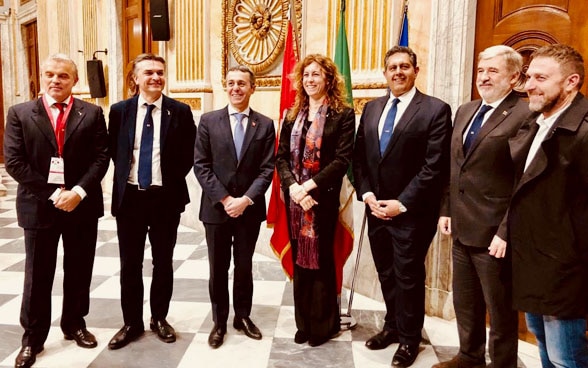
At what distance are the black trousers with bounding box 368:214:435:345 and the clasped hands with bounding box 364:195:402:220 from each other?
6 centimetres

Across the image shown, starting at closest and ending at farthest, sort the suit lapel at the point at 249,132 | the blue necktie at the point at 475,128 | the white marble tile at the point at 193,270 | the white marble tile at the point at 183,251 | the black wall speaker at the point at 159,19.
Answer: the blue necktie at the point at 475,128 < the suit lapel at the point at 249,132 < the white marble tile at the point at 193,270 < the white marble tile at the point at 183,251 < the black wall speaker at the point at 159,19

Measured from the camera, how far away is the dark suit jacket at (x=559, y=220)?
5.80ft

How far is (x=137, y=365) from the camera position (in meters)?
2.61

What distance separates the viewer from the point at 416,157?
8.57 ft

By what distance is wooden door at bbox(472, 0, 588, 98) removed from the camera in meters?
2.62

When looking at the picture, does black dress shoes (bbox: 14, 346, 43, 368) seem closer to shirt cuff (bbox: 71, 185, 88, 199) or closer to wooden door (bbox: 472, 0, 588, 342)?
shirt cuff (bbox: 71, 185, 88, 199)

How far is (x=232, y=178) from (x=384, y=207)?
858 mm

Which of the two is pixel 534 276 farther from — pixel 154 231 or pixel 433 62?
pixel 154 231

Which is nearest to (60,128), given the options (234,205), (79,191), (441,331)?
(79,191)

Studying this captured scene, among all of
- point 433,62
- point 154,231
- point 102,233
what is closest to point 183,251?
point 102,233

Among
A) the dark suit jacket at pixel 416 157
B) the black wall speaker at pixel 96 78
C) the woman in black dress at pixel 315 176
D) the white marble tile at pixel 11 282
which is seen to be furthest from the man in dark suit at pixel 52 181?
the black wall speaker at pixel 96 78

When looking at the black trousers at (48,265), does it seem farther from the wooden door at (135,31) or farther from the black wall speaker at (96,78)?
the black wall speaker at (96,78)

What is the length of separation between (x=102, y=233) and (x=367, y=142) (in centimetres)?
387

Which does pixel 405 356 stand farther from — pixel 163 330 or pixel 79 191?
pixel 79 191
